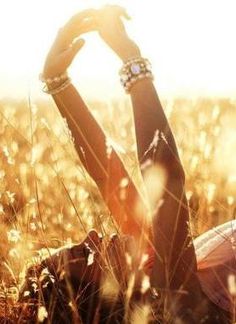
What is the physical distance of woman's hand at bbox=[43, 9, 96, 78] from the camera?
2.40 m

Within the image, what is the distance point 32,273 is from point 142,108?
30.6 inches

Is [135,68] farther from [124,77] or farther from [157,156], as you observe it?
[157,156]

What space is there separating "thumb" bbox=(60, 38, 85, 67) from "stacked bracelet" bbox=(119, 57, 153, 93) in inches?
9.3

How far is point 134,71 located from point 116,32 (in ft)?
0.61

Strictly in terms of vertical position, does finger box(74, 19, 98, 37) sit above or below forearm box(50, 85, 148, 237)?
above

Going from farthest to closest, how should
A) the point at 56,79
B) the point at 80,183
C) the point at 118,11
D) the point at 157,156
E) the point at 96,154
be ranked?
→ the point at 80,183 < the point at 96,154 < the point at 56,79 < the point at 118,11 < the point at 157,156

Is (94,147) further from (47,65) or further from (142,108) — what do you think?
(142,108)

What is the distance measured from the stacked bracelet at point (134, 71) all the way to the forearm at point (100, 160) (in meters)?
0.46

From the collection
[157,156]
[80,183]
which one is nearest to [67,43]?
[157,156]

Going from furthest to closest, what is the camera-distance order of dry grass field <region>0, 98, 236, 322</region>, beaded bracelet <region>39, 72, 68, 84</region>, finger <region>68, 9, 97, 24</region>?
dry grass field <region>0, 98, 236, 322</region>, beaded bracelet <region>39, 72, 68, 84</region>, finger <region>68, 9, 97, 24</region>

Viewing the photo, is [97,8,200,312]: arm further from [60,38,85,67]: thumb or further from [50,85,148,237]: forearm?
[50,85,148,237]: forearm

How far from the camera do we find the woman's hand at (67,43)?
240 centimetres

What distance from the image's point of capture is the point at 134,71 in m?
2.23

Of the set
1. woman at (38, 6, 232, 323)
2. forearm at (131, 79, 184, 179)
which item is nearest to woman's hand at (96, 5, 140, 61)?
woman at (38, 6, 232, 323)
